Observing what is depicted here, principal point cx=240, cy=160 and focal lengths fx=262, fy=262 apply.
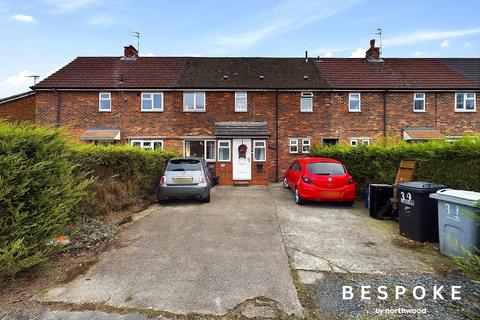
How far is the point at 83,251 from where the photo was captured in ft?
14.9

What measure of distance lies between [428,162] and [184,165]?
21.6 feet

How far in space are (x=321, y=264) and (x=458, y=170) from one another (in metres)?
3.97

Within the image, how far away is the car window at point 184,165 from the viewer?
26.8 feet

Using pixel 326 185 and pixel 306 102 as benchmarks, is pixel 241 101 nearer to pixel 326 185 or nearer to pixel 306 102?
pixel 306 102

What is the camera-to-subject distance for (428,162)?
6289 millimetres

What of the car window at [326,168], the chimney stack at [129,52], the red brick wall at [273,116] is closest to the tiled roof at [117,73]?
the chimney stack at [129,52]

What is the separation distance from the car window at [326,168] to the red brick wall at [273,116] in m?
7.08

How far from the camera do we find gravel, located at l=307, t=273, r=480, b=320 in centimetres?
280

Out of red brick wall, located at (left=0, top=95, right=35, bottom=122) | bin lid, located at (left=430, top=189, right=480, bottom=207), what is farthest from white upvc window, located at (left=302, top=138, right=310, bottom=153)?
red brick wall, located at (left=0, top=95, right=35, bottom=122)

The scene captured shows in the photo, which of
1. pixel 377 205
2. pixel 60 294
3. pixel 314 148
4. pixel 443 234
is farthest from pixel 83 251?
pixel 314 148

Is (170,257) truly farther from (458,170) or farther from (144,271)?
(458,170)

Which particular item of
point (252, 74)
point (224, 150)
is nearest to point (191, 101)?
point (224, 150)

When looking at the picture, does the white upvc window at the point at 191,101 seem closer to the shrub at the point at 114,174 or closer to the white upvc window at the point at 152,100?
the white upvc window at the point at 152,100

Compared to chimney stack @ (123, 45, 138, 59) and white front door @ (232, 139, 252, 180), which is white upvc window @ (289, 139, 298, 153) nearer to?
white front door @ (232, 139, 252, 180)
